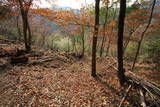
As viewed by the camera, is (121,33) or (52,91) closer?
(52,91)

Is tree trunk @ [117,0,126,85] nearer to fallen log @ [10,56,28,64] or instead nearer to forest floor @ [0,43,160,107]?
forest floor @ [0,43,160,107]

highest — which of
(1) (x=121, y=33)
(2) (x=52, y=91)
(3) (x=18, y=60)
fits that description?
(1) (x=121, y=33)

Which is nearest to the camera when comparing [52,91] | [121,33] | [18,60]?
[52,91]

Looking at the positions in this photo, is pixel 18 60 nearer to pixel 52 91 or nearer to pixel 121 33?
pixel 52 91

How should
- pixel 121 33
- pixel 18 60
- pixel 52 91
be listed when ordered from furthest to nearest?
pixel 18 60 → pixel 121 33 → pixel 52 91

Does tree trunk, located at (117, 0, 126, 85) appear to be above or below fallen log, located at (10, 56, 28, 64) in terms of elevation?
above

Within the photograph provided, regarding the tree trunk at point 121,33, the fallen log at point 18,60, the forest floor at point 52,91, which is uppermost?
the tree trunk at point 121,33

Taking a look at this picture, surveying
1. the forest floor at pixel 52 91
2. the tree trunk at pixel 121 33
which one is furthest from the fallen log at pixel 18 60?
the tree trunk at pixel 121 33

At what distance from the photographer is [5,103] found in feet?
15.9

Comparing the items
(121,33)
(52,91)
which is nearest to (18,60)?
(52,91)

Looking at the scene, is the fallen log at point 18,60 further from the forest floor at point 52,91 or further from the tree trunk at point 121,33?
the tree trunk at point 121,33

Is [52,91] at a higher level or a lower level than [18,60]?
lower

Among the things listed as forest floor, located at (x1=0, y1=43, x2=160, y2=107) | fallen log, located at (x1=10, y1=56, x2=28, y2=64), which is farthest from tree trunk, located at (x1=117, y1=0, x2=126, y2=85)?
fallen log, located at (x1=10, y1=56, x2=28, y2=64)

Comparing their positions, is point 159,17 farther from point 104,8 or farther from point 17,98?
point 17,98
